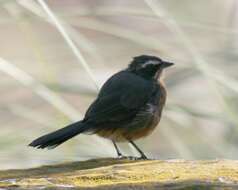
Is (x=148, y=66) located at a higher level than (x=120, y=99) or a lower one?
higher

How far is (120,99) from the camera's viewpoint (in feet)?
13.1

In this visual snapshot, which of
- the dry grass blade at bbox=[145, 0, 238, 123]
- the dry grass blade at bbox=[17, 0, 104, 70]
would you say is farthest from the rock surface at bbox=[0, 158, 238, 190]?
the dry grass blade at bbox=[17, 0, 104, 70]

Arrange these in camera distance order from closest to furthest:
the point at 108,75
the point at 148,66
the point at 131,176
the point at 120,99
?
the point at 131,176
the point at 120,99
the point at 148,66
the point at 108,75

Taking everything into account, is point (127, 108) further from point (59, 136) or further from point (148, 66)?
point (59, 136)

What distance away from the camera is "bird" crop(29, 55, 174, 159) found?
3.84 meters

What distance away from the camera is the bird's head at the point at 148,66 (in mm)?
4316

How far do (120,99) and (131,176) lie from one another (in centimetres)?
117

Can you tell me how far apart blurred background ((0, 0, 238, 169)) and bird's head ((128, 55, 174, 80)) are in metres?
→ 0.06

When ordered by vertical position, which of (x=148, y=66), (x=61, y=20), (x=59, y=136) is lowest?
(x=59, y=136)

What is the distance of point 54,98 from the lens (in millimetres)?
3727

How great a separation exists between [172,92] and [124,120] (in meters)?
→ 0.62

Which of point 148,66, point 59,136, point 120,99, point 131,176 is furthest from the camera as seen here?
point 148,66

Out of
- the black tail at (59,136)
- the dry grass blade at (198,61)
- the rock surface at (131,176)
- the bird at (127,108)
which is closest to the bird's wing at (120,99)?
the bird at (127,108)

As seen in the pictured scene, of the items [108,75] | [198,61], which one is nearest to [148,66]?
[108,75]
